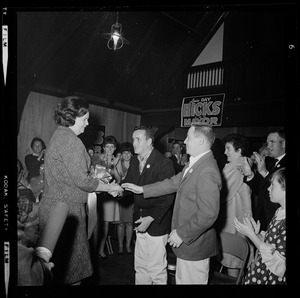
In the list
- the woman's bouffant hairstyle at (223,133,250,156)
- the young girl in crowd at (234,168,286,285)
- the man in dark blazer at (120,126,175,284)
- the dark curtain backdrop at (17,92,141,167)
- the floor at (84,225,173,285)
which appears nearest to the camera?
the young girl in crowd at (234,168,286,285)

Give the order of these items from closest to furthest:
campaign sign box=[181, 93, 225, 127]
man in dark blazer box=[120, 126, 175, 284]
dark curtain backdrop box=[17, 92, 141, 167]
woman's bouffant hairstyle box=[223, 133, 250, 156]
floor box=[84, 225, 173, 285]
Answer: dark curtain backdrop box=[17, 92, 141, 167], floor box=[84, 225, 173, 285], man in dark blazer box=[120, 126, 175, 284], campaign sign box=[181, 93, 225, 127], woman's bouffant hairstyle box=[223, 133, 250, 156]

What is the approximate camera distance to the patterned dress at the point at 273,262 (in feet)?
4.88

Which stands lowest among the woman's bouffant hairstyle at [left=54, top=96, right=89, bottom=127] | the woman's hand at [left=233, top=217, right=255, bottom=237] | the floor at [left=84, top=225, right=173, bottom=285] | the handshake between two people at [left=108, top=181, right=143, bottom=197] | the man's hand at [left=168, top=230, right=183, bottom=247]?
the floor at [left=84, top=225, right=173, bottom=285]

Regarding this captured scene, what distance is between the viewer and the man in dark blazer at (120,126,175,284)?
182 centimetres

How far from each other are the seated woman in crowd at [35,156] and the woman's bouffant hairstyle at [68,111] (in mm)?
169

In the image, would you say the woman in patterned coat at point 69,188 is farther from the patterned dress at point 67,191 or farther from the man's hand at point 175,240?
the man's hand at point 175,240

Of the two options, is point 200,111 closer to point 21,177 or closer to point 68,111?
point 68,111

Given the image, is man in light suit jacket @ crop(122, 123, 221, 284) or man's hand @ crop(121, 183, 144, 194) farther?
man's hand @ crop(121, 183, 144, 194)

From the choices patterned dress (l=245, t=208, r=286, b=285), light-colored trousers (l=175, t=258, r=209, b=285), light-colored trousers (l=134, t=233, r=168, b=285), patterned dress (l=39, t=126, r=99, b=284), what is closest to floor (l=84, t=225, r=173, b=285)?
light-colored trousers (l=134, t=233, r=168, b=285)

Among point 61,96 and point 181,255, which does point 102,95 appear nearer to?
point 61,96

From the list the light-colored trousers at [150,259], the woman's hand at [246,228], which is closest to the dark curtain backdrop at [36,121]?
the light-colored trousers at [150,259]

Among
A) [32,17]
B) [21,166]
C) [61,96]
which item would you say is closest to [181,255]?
[21,166]

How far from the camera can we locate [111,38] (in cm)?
177

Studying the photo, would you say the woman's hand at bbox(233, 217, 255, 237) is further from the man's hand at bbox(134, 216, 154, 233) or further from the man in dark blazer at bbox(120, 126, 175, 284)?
the man's hand at bbox(134, 216, 154, 233)
